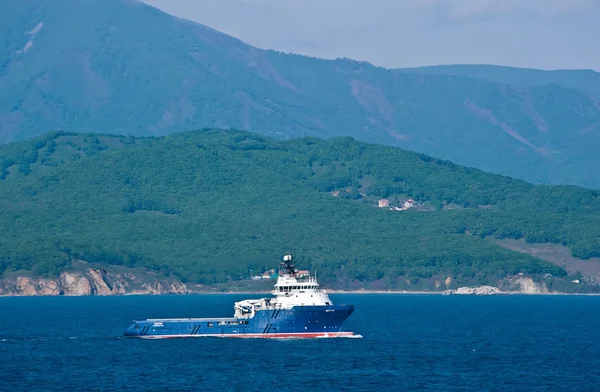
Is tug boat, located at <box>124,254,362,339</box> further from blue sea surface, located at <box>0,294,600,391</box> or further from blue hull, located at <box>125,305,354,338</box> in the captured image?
blue sea surface, located at <box>0,294,600,391</box>

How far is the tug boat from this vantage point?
160m

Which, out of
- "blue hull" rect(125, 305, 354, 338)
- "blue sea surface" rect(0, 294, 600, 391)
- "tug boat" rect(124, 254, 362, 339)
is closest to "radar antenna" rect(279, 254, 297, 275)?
"tug boat" rect(124, 254, 362, 339)

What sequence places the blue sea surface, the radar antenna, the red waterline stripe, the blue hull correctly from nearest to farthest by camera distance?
the blue sea surface < the blue hull < the red waterline stripe < the radar antenna

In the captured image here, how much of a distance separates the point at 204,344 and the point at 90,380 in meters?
33.4

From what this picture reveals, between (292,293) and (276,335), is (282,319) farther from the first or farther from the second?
(292,293)

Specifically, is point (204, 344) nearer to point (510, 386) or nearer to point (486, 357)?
point (486, 357)

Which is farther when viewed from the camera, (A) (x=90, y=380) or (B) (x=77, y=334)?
(B) (x=77, y=334)

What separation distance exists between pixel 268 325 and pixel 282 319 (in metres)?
2.44

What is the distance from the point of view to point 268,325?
534 feet

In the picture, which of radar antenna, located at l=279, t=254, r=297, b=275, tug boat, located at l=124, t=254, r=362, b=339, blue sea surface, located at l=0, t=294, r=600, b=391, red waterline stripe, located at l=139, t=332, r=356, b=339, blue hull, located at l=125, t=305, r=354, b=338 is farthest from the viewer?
radar antenna, located at l=279, t=254, r=297, b=275

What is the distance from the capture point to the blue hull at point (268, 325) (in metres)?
161

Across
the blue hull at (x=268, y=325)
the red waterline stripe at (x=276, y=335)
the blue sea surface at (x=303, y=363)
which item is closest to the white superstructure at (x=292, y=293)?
the blue hull at (x=268, y=325)

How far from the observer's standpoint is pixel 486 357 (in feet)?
496

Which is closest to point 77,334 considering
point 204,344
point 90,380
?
point 204,344
